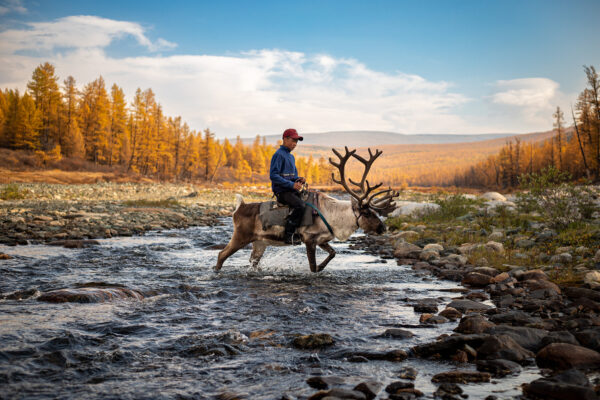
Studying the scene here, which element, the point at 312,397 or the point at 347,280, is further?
the point at 347,280

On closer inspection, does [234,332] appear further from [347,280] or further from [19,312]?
[347,280]

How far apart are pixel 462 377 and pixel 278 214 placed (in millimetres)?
6042

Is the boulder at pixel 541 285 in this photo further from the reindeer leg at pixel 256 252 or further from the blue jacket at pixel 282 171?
the reindeer leg at pixel 256 252

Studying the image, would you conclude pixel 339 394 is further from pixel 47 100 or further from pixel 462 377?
pixel 47 100

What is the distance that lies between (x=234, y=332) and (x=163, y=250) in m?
8.63

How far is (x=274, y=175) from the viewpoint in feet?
30.1

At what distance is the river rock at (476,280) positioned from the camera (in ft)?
27.0

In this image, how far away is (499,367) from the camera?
4102 mm

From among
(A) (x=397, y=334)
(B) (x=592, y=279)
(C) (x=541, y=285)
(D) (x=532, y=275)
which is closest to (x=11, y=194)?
(A) (x=397, y=334)

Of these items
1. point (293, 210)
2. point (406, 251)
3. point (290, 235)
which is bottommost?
point (406, 251)

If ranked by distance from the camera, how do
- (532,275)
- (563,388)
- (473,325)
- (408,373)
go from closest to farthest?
(563,388), (408,373), (473,325), (532,275)

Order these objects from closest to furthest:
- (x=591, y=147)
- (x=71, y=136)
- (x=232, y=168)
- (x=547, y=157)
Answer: (x=591, y=147), (x=71, y=136), (x=547, y=157), (x=232, y=168)

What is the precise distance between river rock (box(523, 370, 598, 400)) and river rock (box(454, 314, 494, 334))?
59.9 inches

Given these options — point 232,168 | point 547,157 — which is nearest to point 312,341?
point 547,157
